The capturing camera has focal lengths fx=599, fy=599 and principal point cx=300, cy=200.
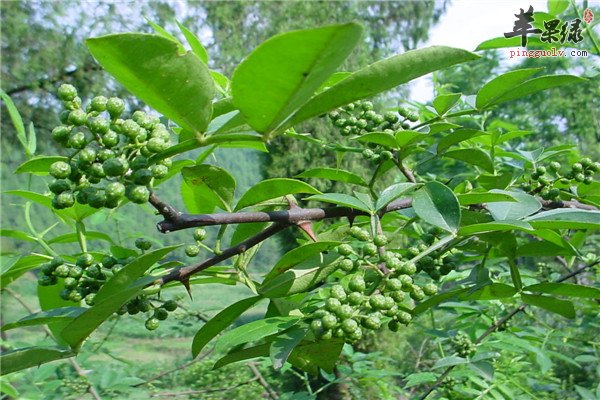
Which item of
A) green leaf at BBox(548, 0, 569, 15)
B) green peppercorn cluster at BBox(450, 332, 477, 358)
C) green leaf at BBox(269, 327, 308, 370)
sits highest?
green leaf at BBox(548, 0, 569, 15)

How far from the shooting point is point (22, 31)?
22.3 ft

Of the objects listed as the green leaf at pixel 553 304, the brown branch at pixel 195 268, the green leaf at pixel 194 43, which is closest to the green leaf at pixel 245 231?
the brown branch at pixel 195 268

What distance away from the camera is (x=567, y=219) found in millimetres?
546

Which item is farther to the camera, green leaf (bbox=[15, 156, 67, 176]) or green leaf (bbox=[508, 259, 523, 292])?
green leaf (bbox=[508, 259, 523, 292])

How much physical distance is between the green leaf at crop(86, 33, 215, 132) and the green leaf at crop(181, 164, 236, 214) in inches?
5.8

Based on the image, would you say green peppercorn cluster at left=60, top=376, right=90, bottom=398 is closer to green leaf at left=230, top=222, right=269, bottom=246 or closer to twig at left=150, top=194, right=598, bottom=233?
green leaf at left=230, top=222, right=269, bottom=246

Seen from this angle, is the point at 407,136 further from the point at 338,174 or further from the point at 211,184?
the point at 211,184

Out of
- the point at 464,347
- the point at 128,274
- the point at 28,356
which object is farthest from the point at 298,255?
the point at 464,347

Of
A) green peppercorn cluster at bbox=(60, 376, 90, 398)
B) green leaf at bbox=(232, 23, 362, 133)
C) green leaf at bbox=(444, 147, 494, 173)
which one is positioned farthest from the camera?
green peppercorn cluster at bbox=(60, 376, 90, 398)

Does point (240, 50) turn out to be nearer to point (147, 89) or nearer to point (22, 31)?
point (22, 31)

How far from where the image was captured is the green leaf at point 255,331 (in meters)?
0.52

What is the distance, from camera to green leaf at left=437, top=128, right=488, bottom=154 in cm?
69

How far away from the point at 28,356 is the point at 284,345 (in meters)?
0.23

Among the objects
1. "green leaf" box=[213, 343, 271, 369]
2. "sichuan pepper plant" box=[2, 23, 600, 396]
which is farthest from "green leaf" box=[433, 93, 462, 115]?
"green leaf" box=[213, 343, 271, 369]
